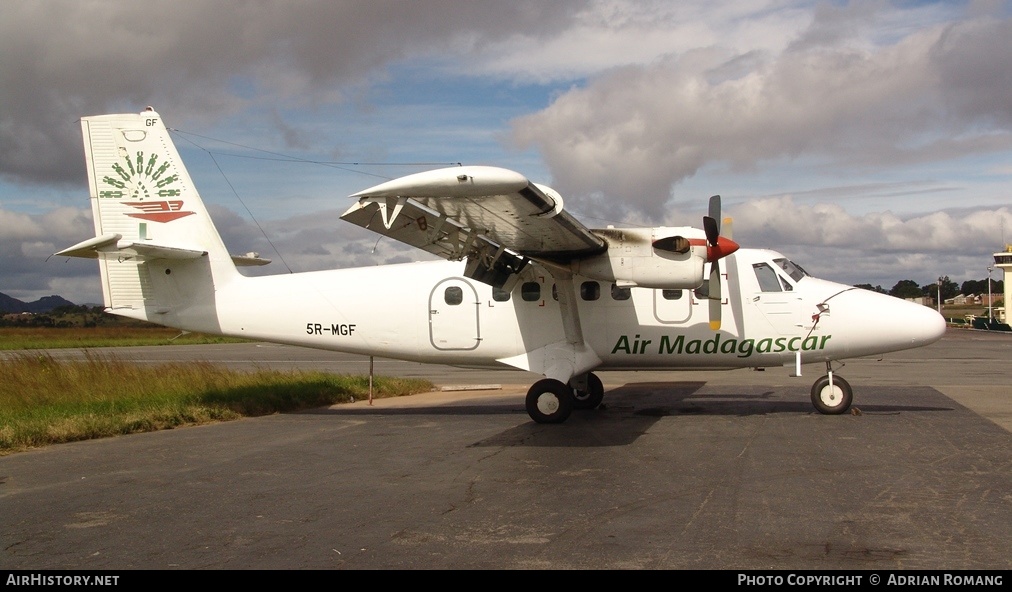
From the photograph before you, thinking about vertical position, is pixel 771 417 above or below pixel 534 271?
below

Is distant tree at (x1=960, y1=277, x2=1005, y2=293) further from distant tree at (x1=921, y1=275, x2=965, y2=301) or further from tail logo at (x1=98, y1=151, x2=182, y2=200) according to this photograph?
tail logo at (x1=98, y1=151, x2=182, y2=200)

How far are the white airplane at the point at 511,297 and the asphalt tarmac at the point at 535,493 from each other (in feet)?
3.67

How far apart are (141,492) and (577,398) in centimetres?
807

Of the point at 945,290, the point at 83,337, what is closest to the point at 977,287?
the point at 945,290

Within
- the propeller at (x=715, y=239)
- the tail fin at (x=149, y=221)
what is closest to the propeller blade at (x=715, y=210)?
the propeller at (x=715, y=239)

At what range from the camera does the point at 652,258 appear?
11.9 m

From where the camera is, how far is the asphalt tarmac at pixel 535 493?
5.89 m

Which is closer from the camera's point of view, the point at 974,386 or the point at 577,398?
the point at 577,398

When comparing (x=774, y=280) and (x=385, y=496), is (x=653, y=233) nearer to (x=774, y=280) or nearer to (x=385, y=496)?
(x=774, y=280)

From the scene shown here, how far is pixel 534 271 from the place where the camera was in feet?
44.7

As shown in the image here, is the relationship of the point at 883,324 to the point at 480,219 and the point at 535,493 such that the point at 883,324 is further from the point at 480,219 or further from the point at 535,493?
the point at 535,493

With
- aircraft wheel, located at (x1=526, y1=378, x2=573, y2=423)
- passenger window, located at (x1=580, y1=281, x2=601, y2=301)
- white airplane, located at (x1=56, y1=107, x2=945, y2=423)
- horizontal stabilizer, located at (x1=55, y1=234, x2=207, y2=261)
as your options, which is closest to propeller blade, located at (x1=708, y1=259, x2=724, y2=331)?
white airplane, located at (x1=56, y1=107, x2=945, y2=423)
